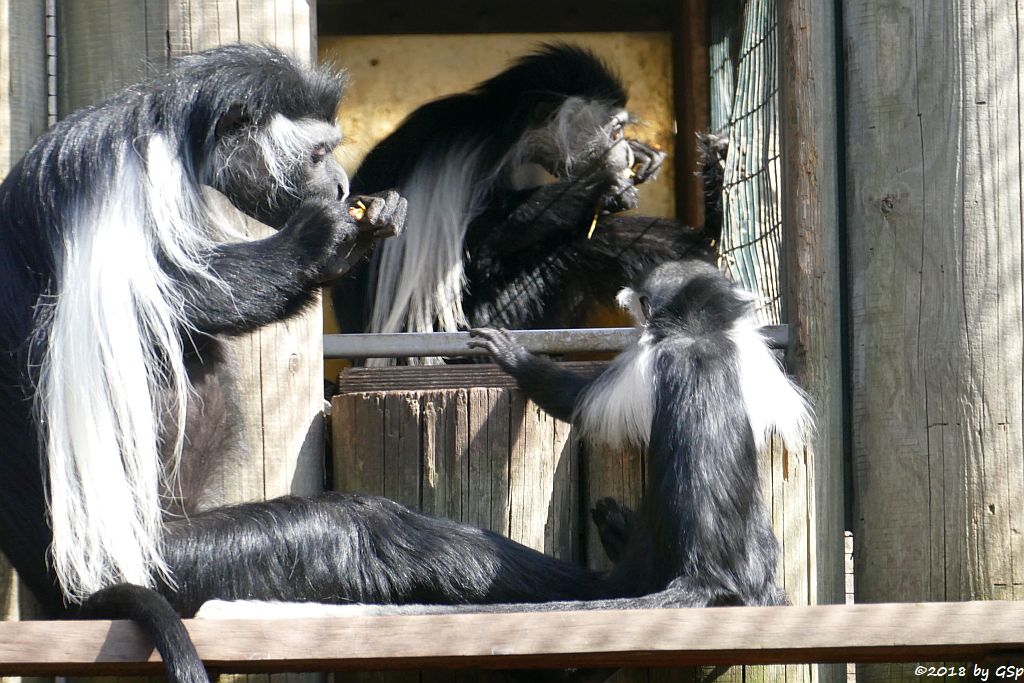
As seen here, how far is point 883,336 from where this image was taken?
8.09 ft

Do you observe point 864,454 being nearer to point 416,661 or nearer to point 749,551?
point 749,551

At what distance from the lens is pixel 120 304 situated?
214 centimetres

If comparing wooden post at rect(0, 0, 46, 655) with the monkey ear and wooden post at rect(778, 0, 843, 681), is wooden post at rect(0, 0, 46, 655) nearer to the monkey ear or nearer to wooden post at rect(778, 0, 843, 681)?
the monkey ear

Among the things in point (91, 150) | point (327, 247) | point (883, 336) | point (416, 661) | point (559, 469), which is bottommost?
point (416, 661)

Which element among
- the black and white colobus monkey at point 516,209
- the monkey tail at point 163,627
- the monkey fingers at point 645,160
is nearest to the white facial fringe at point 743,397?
the monkey tail at point 163,627

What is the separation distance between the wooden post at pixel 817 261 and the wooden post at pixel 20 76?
1466mm

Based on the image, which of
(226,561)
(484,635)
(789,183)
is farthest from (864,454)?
(226,561)

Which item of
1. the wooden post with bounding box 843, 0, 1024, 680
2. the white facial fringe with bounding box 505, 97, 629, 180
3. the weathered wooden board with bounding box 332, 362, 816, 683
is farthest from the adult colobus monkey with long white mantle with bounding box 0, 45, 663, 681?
the white facial fringe with bounding box 505, 97, 629, 180

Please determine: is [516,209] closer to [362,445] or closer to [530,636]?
[362,445]

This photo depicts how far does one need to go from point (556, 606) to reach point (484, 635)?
302 millimetres

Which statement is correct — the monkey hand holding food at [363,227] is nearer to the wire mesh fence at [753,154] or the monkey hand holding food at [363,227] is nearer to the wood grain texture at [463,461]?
the wood grain texture at [463,461]

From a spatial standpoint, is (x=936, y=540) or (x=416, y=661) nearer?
(x=416, y=661)

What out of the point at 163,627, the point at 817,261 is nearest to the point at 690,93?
the point at 817,261

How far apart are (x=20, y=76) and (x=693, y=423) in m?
1.45
